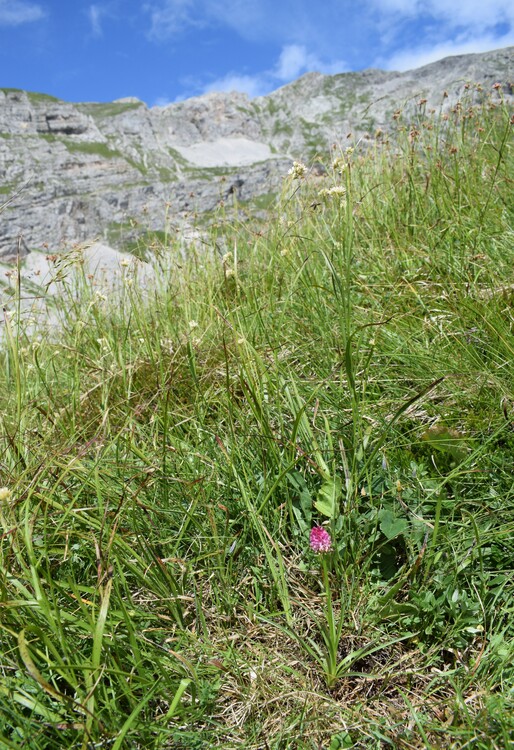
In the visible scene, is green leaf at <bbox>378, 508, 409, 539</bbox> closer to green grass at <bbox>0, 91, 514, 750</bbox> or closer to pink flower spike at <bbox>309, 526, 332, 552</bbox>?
green grass at <bbox>0, 91, 514, 750</bbox>

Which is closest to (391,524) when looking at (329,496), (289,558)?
(329,496)

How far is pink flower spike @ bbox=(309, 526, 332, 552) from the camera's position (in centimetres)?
158

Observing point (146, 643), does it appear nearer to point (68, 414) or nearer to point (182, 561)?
point (182, 561)

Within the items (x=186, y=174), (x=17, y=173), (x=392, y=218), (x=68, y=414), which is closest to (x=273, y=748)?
(x=68, y=414)

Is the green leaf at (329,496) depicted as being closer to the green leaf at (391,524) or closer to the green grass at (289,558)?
the green grass at (289,558)

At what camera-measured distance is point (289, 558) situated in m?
1.67

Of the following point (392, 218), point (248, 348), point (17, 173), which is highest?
point (17, 173)

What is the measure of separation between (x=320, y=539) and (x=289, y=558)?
15cm

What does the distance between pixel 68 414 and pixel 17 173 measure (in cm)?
18441

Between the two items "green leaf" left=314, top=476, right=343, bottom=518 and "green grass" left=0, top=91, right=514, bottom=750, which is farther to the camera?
"green leaf" left=314, top=476, right=343, bottom=518

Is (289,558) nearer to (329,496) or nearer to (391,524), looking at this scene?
(329,496)

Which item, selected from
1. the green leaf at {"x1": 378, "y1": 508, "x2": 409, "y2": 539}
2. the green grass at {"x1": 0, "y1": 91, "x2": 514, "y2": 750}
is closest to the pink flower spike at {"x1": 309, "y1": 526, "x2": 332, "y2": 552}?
the green grass at {"x1": 0, "y1": 91, "x2": 514, "y2": 750}

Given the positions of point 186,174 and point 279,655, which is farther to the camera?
point 186,174

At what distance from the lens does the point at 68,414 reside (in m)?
2.29
